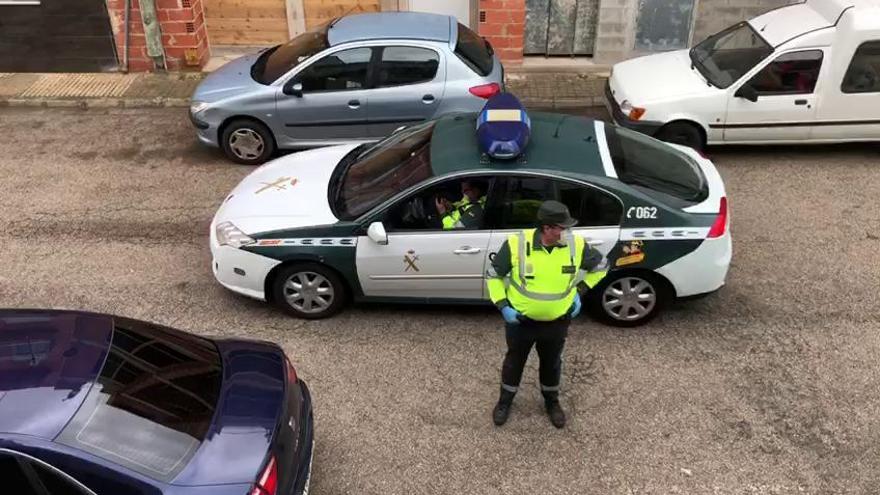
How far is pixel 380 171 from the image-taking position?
20.4ft

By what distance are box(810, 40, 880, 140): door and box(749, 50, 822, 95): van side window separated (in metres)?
0.19

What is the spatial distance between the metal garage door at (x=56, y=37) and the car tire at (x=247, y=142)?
4.13m

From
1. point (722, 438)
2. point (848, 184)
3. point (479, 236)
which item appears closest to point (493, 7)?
point (848, 184)

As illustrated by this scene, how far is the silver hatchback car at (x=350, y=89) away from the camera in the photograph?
8.44m

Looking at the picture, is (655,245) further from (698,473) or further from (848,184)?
(848,184)

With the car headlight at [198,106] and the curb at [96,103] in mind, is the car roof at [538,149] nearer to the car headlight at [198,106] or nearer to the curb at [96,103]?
the car headlight at [198,106]

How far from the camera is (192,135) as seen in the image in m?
9.77

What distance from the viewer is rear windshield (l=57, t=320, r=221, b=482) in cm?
345

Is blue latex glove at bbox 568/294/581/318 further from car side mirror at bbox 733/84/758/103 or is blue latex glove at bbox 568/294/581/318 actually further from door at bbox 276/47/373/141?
car side mirror at bbox 733/84/758/103

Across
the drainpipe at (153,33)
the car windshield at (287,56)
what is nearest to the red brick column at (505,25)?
the car windshield at (287,56)

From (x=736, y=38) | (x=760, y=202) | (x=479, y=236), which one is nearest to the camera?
(x=479, y=236)

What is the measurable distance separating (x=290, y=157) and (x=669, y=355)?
3899mm

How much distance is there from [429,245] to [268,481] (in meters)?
2.53

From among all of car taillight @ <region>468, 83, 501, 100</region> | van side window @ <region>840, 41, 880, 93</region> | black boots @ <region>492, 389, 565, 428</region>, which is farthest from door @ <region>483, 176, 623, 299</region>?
van side window @ <region>840, 41, 880, 93</region>
